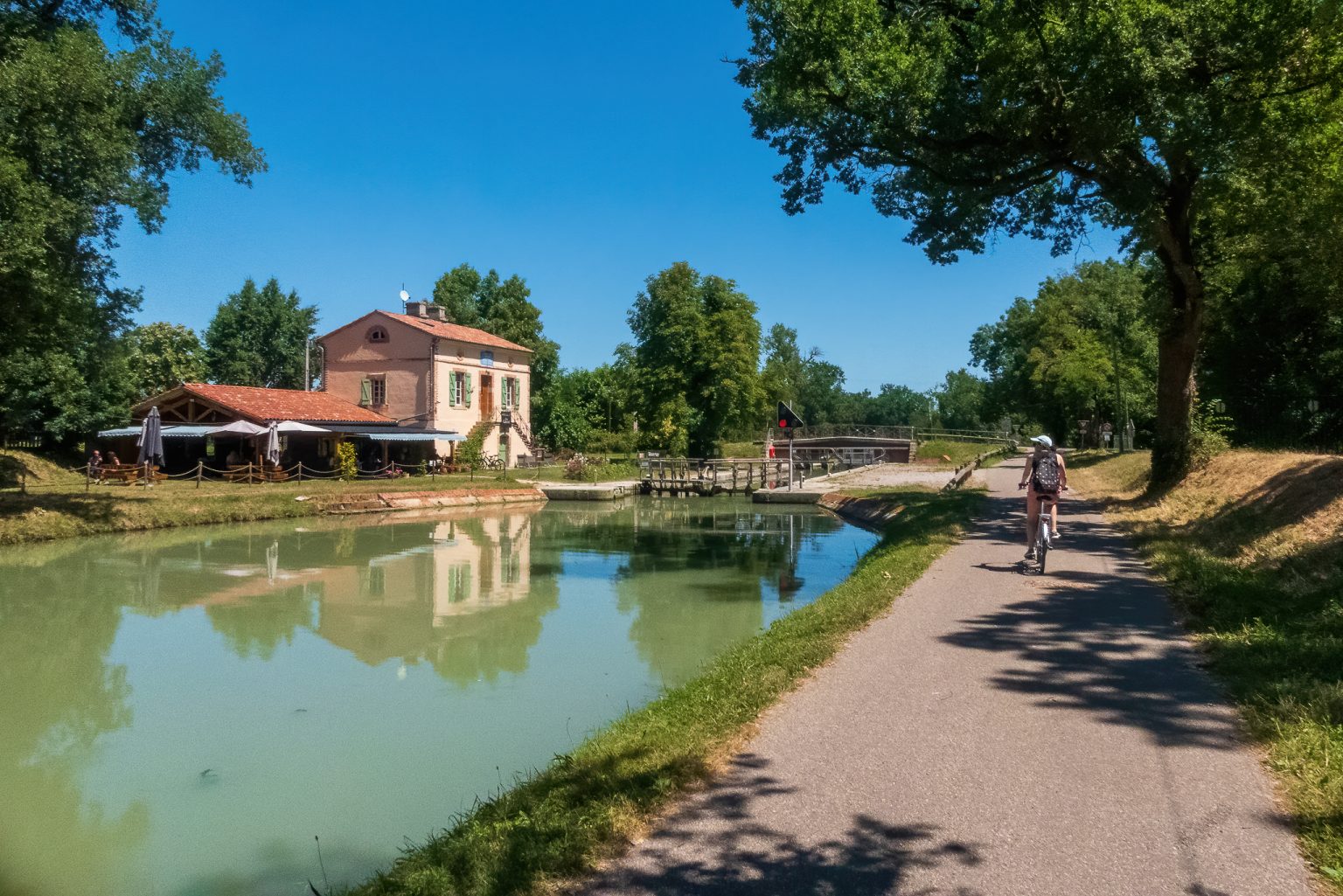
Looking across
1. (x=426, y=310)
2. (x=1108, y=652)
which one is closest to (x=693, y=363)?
(x=426, y=310)

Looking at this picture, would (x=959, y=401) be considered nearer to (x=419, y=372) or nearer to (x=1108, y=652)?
(x=419, y=372)

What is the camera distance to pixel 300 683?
9797 mm

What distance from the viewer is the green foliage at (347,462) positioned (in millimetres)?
35969

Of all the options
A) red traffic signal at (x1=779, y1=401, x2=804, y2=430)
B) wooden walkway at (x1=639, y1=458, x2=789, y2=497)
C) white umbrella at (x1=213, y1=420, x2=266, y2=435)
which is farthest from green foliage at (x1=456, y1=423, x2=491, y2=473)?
red traffic signal at (x1=779, y1=401, x2=804, y2=430)

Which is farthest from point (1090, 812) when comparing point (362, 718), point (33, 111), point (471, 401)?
point (471, 401)

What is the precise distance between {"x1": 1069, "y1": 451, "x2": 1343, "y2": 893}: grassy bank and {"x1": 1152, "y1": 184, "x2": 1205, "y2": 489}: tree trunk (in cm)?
99

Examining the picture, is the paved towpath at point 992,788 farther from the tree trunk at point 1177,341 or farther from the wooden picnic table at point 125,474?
the wooden picnic table at point 125,474

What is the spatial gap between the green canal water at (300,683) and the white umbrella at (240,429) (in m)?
12.4

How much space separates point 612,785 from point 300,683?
605 centimetres

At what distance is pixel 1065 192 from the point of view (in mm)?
17828

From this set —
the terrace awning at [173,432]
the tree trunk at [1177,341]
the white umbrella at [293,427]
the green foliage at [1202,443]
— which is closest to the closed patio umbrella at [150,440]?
the terrace awning at [173,432]

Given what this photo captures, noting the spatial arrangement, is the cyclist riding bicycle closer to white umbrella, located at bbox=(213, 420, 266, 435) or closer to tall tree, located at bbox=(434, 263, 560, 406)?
white umbrella, located at bbox=(213, 420, 266, 435)

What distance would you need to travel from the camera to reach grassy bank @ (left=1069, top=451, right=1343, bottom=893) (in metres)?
4.71

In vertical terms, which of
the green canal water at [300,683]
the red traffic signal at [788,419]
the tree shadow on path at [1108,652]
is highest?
the red traffic signal at [788,419]
